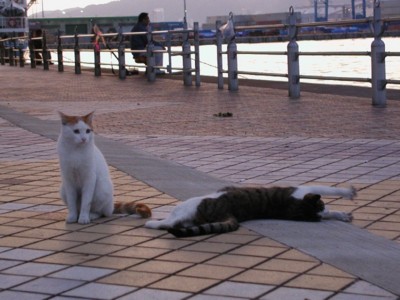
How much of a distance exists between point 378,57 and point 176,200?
6537mm

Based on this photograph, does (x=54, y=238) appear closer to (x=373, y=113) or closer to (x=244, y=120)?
(x=244, y=120)

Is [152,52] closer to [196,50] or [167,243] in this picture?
[196,50]

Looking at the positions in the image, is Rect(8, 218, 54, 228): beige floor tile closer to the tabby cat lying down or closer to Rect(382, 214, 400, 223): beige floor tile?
the tabby cat lying down

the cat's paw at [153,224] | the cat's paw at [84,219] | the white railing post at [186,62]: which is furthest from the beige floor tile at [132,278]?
the white railing post at [186,62]

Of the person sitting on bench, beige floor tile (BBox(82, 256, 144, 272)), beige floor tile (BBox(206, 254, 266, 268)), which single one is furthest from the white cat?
the person sitting on bench

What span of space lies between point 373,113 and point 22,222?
21.9 feet

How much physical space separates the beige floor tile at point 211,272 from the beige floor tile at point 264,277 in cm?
5

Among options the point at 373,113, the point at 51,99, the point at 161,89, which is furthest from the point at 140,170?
the point at 161,89

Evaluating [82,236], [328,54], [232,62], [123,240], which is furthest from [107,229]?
[232,62]

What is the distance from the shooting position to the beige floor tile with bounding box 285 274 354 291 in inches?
149

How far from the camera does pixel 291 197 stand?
16.7ft

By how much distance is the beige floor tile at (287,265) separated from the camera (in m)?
4.07

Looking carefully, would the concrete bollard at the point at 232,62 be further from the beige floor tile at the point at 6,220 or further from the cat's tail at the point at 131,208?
the beige floor tile at the point at 6,220

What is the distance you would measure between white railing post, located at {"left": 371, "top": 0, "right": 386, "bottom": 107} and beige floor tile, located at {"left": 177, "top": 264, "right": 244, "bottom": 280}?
7923mm
